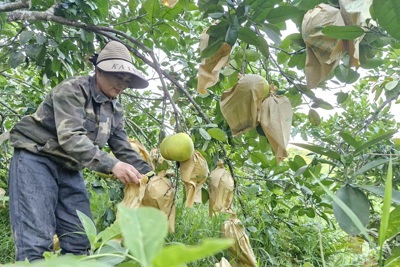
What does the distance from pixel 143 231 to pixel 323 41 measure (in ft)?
2.75

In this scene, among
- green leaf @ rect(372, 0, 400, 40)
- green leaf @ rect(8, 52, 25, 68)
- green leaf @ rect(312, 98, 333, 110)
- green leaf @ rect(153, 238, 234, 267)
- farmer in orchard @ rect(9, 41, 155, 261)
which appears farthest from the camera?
green leaf @ rect(8, 52, 25, 68)

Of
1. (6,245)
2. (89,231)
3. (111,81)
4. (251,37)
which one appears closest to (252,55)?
(251,37)

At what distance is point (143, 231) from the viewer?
25 centimetres

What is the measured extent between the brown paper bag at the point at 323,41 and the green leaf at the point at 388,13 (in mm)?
218

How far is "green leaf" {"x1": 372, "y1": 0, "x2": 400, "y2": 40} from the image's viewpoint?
0.71 meters

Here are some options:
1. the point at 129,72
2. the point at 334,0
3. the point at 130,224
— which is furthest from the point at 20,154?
the point at 130,224

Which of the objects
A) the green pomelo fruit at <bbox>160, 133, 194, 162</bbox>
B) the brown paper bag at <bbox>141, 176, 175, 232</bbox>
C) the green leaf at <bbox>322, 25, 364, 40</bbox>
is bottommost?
the brown paper bag at <bbox>141, 176, 175, 232</bbox>

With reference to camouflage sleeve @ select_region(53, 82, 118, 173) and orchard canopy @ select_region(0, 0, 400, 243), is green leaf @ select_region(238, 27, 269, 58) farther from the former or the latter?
camouflage sleeve @ select_region(53, 82, 118, 173)

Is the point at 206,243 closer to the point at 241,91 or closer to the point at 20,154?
the point at 241,91

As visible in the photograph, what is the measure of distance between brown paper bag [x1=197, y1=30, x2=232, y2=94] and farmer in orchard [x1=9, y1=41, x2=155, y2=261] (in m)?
0.67

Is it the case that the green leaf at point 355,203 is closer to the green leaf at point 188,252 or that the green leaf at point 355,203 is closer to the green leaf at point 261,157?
the green leaf at point 188,252

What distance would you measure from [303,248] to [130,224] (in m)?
2.73

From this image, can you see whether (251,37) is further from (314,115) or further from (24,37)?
(24,37)

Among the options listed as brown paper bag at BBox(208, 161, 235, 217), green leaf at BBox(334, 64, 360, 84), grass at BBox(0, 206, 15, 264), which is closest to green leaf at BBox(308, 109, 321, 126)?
green leaf at BBox(334, 64, 360, 84)
